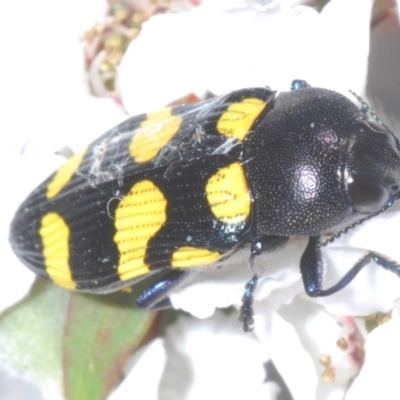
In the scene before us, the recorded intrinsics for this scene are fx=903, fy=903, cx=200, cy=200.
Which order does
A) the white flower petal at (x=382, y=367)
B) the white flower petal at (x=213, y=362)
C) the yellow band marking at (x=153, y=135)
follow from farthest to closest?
the white flower petal at (x=213, y=362)
the yellow band marking at (x=153, y=135)
the white flower petal at (x=382, y=367)

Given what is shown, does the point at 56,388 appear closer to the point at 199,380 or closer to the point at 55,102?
the point at 199,380

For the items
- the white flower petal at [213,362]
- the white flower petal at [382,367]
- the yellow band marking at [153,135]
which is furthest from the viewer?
the white flower petal at [213,362]

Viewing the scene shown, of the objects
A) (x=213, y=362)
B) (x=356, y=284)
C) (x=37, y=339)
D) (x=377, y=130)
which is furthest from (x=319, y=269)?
(x=37, y=339)

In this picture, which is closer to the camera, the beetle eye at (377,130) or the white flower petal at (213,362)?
the beetle eye at (377,130)

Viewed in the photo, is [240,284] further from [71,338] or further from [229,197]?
[71,338]

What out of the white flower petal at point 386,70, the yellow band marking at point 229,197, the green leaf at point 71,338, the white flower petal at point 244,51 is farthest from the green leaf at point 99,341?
the white flower petal at point 386,70

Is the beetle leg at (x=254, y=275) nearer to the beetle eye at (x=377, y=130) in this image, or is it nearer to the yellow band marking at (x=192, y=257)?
the yellow band marking at (x=192, y=257)
